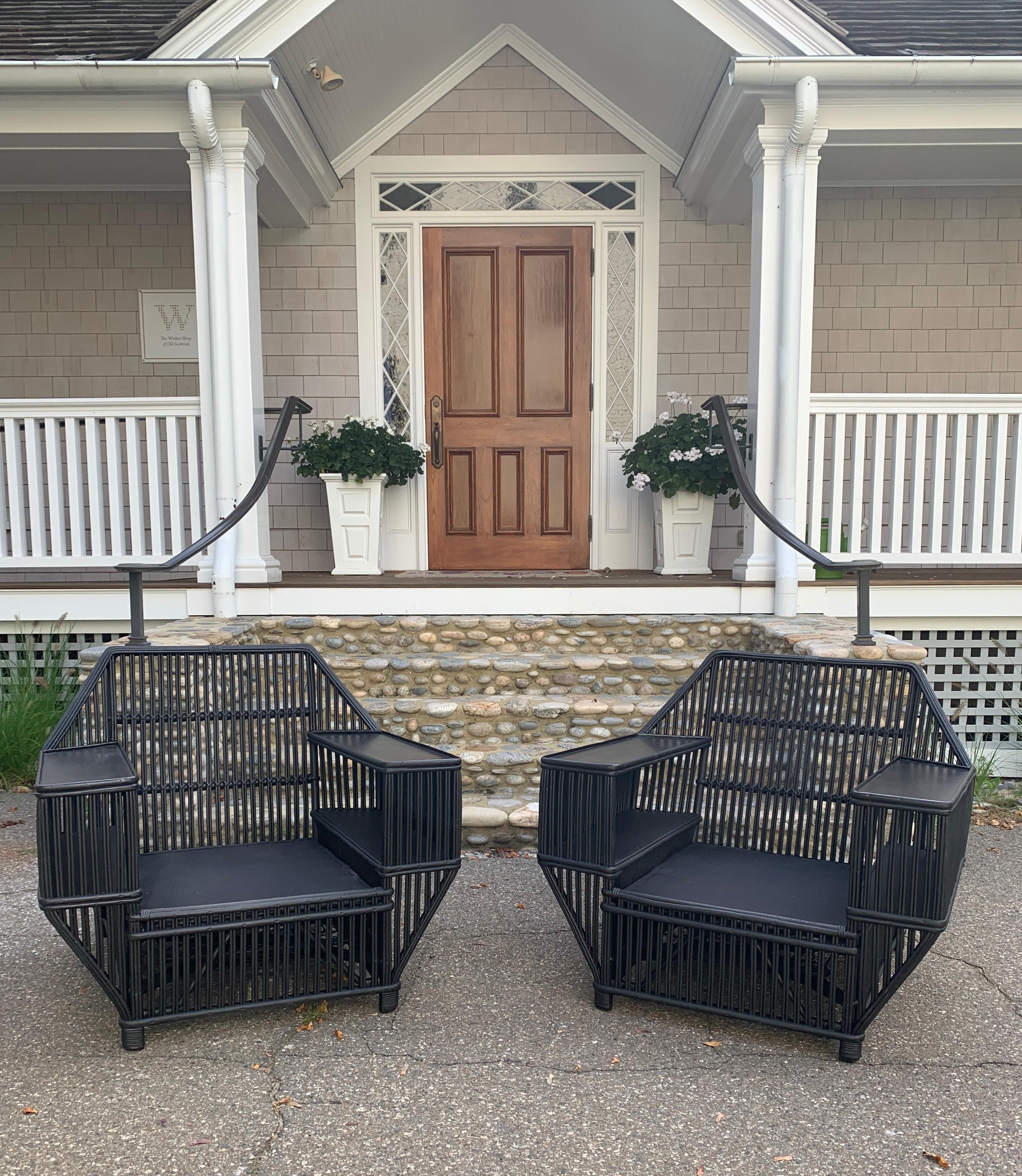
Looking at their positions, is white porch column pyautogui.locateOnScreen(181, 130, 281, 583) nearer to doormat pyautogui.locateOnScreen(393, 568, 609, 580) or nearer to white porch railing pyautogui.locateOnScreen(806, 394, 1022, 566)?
doormat pyautogui.locateOnScreen(393, 568, 609, 580)

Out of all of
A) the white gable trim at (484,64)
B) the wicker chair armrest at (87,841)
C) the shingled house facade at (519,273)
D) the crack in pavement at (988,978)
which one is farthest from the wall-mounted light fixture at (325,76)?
the crack in pavement at (988,978)

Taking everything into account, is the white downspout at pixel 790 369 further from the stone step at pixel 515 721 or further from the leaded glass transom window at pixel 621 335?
the leaded glass transom window at pixel 621 335

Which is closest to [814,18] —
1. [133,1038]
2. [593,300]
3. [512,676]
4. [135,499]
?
[593,300]

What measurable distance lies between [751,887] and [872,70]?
3677mm

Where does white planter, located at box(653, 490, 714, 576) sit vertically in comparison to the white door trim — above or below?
below

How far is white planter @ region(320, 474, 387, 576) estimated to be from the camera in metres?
5.33

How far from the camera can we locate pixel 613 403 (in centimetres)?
603

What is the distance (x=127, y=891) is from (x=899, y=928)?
5.43 feet

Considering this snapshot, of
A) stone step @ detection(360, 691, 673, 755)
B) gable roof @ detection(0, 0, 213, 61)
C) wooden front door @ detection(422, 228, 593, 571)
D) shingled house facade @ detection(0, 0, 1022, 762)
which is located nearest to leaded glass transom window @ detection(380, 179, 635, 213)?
shingled house facade @ detection(0, 0, 1022, 762)

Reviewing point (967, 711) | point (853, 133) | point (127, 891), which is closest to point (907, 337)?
point (853, 133)

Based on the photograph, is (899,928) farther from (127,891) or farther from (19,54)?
(19,54)

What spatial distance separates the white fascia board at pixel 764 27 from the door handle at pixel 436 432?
254 cm

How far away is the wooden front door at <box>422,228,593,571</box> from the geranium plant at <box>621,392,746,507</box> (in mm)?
739

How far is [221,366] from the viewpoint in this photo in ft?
15.2
